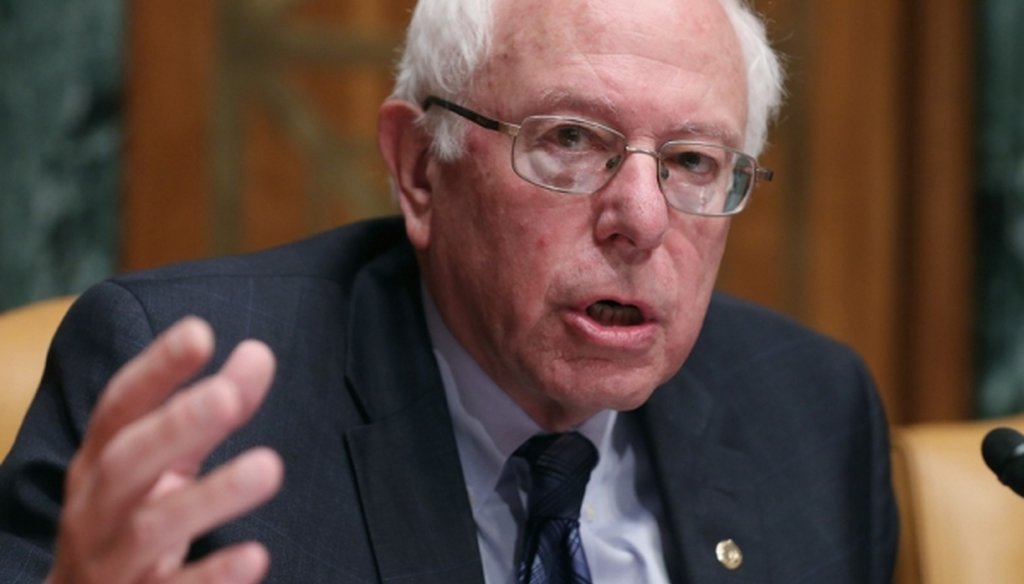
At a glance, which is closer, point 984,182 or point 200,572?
point 200,572

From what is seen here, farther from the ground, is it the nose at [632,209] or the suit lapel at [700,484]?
the nose at [632,209]

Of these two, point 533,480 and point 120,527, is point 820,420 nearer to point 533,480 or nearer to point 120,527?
point 533,480

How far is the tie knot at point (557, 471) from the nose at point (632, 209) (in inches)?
11.5

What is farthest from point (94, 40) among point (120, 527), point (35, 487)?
point (120, 527)

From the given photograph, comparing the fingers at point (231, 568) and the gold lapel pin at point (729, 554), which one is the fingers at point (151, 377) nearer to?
the fingers at point (231, 568)

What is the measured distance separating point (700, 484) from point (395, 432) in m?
0.44

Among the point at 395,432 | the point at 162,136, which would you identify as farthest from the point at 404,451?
the point at 162,136

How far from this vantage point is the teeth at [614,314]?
5.77 feet

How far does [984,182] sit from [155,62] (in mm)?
1923

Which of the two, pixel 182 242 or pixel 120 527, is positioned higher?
pixel 120 527

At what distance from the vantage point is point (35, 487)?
1.57 m

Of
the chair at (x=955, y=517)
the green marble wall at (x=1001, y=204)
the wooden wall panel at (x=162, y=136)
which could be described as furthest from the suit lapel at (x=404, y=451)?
the green marble wall at (x=1001, y=204)

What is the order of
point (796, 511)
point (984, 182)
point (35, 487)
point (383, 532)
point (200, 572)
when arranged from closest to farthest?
point (200, 572), point (35, 487), point (383, 532), point (796, 511), point (984, 182)

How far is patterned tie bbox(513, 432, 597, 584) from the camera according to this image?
1.78 metres
